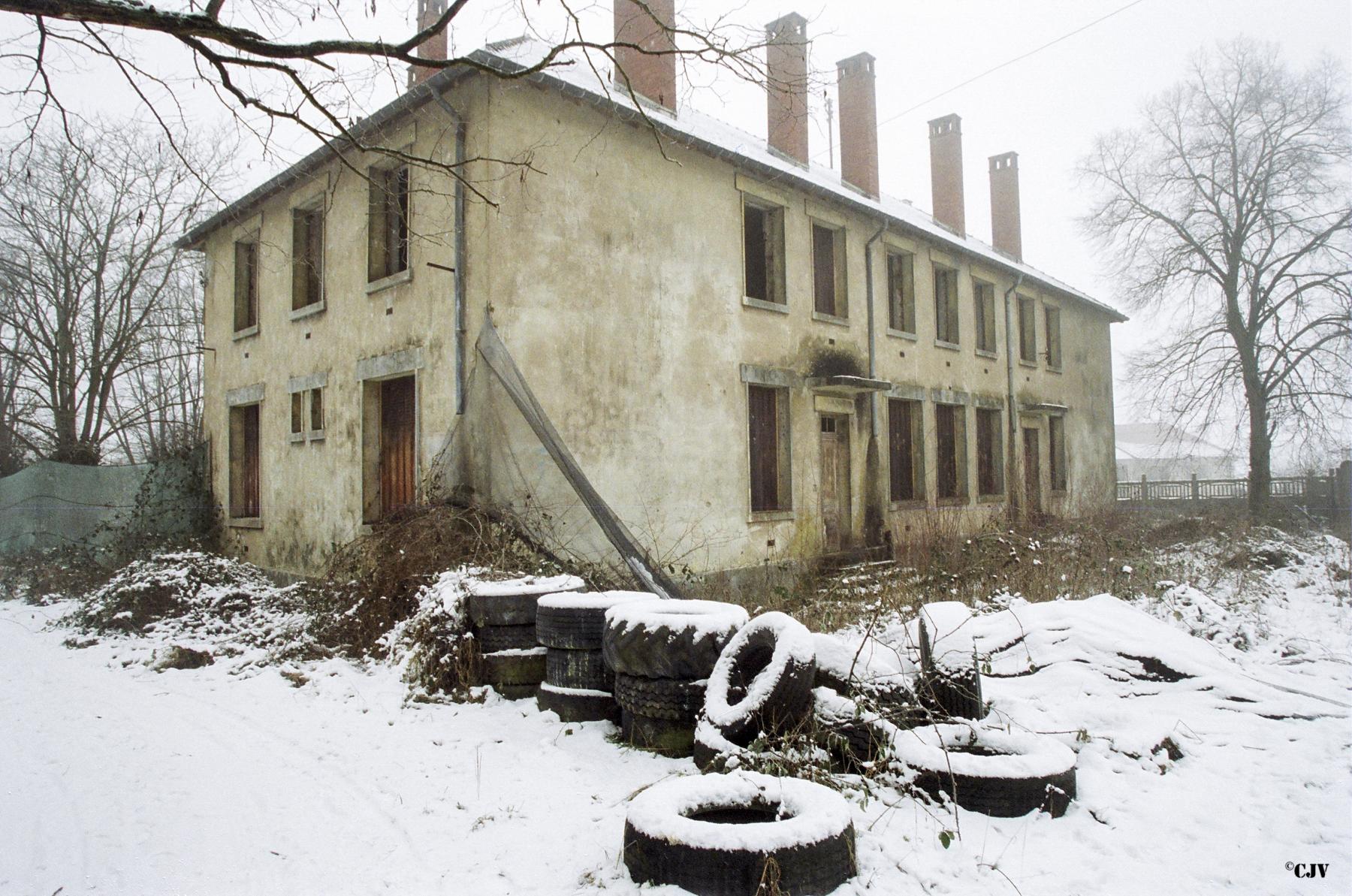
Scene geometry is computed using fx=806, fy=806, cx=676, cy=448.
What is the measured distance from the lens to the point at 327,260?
11.6 metres

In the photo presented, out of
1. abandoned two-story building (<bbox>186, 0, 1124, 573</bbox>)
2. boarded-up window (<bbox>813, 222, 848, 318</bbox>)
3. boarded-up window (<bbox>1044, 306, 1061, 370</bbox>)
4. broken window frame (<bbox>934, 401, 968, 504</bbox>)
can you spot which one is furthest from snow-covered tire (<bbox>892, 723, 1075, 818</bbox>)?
boarded-up window (<bbox>1044, 306, 1061, 370</bbox>)

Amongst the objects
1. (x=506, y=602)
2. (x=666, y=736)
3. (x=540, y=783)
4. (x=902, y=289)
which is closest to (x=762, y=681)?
(x=666, y=736)

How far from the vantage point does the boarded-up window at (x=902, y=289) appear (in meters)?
15.4

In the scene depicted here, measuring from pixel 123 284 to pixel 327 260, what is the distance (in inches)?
437

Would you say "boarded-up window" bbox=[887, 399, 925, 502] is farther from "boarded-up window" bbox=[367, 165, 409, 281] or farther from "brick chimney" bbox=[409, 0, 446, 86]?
"brick chimney" bbox=[409, 0, 446, 86]

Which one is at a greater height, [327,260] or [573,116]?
[573,116]

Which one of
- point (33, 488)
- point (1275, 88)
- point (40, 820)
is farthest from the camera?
point (1275, 88)

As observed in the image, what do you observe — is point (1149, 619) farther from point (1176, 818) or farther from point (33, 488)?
point (33, 488)

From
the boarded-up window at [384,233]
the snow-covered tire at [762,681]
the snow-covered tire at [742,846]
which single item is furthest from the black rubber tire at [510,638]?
the boarded-up window at [384,233]

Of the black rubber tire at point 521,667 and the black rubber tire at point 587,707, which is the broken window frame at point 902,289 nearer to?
the black rubber tire at point 521,667

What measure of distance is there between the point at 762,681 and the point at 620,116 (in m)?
7.75

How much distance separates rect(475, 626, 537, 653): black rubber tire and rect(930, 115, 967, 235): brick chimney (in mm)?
16731

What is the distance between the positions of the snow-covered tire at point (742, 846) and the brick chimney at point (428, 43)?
34.3 ft

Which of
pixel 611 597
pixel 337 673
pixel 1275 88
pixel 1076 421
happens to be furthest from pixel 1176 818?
pixel 1275 88
